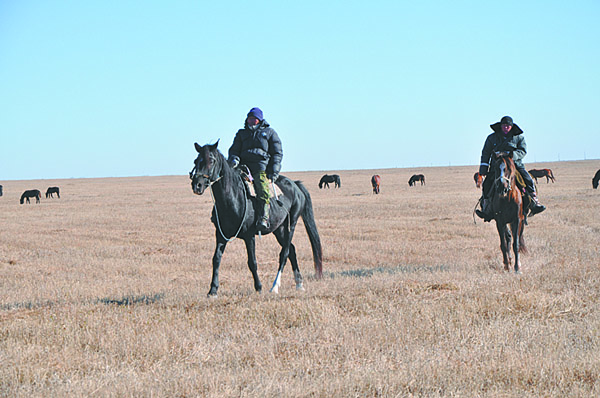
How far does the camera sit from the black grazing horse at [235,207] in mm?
8055

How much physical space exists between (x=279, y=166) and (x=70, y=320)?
3.93m

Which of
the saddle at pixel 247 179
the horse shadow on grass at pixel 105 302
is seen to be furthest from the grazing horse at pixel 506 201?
the horse shadow on grass at pixel 105 302

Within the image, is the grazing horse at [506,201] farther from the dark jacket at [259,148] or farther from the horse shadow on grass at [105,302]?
the horse shadow on grass at [105,302]

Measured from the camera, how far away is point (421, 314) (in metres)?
6.84

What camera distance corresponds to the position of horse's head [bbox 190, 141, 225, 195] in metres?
Result: 7.87

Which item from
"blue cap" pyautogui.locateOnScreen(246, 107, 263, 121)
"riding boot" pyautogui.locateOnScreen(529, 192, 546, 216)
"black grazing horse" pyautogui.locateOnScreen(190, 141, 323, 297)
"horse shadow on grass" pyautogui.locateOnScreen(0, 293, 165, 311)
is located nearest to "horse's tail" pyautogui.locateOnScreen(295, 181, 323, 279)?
"black grazing horse" pyautogui.locateOnScreen(190, 141, 323, 297)

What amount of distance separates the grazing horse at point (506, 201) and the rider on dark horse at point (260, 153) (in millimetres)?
4229

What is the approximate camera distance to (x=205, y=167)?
801cm

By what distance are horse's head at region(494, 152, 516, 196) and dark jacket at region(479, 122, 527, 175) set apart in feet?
0.92

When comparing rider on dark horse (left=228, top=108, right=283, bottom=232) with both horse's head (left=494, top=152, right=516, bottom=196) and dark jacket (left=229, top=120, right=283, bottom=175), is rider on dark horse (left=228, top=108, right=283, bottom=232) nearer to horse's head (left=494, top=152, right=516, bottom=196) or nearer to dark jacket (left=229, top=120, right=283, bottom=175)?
dark jacket (left=229, top=120, right=283, bottom=175)

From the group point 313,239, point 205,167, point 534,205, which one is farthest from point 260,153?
point 534,205

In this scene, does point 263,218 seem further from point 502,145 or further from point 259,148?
point 502,145

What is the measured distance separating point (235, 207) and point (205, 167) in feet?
3.17

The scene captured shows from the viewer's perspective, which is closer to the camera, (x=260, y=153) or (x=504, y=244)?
(x=260, y=153)
